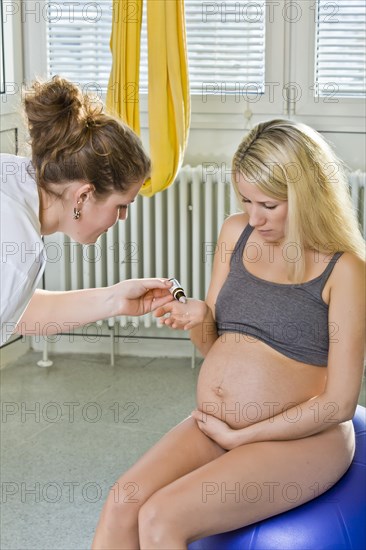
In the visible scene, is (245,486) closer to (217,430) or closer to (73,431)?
(217,430)

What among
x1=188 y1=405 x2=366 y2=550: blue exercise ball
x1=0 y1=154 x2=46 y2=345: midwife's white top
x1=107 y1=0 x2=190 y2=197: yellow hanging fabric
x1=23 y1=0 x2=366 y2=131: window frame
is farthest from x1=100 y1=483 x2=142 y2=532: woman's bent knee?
x1=23 y1=0 x2=366 y2=131: window frame

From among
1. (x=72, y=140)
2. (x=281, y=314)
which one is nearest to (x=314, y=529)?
(x=281, y=314)

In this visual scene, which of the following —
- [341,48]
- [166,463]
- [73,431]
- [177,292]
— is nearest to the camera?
[166,463]

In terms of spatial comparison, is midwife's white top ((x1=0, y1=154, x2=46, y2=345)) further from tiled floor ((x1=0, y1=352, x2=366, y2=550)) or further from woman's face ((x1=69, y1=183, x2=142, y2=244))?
tiled floor ((x1=0, y1=352, x2=366, y2=550))

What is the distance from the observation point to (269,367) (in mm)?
1958

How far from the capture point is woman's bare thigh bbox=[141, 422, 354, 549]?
1.75m

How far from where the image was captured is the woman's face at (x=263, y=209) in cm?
199

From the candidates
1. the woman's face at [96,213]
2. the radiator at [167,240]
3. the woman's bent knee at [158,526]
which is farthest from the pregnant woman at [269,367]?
the radiator at [167,240]

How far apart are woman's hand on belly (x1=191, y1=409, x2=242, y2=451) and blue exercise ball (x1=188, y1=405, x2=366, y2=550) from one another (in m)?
0.19

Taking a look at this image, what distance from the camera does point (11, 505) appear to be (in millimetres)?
2707

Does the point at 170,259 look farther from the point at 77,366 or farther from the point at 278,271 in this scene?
the point at 278,271

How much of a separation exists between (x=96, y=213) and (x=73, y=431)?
5.20 feet

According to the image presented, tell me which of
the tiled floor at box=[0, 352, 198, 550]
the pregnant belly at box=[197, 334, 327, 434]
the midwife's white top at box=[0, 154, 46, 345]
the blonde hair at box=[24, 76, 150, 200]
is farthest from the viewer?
the tiled floor at box=[0, 352, 198, 550]

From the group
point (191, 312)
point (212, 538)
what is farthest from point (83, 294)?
point (212, 538)
